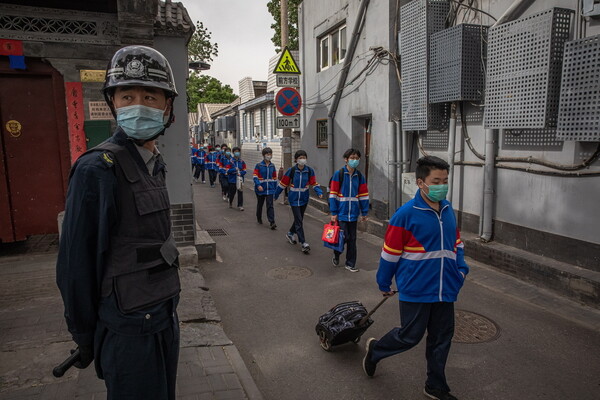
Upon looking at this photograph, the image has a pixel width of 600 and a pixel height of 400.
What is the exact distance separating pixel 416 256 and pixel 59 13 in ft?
21.3

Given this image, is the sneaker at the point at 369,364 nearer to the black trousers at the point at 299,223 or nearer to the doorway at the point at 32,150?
the black trousers at the point at 299,223

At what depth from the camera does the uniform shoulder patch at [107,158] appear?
2.04 meters

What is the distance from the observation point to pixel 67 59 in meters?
6.80

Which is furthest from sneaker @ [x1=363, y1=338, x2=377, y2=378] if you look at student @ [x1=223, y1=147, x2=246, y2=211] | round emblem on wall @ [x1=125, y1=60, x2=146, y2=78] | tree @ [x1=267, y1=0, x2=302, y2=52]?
tree @ [x1=267, y1=0, x2=302, y2=52]

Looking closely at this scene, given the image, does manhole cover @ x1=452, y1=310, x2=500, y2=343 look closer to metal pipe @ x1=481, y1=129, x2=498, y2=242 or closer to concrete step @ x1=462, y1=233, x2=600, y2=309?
concrete step @ x1=462, y1=233, x2=600, y2=309

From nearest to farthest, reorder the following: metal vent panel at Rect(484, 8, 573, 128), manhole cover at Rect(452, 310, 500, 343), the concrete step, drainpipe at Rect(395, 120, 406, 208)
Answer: manhole cover at Rect(452, 310, 500, 343)
the concrete step
metal vent panel at Rect(484, 8, 573, 128)
drainpipe at Rect(395, 120, 406, 208)

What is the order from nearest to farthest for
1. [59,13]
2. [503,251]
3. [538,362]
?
[538,362] < [59,13] < [503,251]

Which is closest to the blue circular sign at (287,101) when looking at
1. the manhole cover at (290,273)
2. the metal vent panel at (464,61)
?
the metal vent panel at (464,61)

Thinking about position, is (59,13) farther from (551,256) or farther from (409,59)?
A: (551,256)

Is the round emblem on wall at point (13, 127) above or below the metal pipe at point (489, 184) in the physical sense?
above

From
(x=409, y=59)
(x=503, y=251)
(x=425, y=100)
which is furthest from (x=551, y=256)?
(x=409, y=59)

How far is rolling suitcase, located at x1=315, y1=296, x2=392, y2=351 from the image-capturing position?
454cm

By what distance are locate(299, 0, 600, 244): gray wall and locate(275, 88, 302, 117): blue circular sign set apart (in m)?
1.87

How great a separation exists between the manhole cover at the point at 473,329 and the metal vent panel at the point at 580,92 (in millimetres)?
2741
